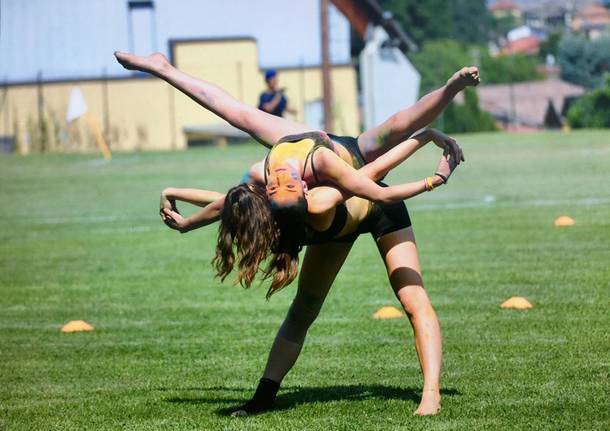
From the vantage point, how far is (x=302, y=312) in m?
6.88

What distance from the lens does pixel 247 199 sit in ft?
19.9

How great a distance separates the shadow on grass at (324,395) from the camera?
6.93 metres

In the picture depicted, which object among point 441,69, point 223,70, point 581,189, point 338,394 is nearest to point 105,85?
point 223,70

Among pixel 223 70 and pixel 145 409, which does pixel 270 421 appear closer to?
pixel 145 409

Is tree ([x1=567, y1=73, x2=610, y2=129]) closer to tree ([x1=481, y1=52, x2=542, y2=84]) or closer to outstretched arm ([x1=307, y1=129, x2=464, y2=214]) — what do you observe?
tree ([x1=481, y1=52, x2=542, y2=84])

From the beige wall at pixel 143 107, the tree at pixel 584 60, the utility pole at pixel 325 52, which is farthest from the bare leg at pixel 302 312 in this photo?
the tree at pixel 584 60

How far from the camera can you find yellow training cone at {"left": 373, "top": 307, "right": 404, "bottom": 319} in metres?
9.84

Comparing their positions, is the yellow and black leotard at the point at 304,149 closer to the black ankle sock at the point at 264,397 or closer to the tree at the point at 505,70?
the black ankle sock at the point at 264,397

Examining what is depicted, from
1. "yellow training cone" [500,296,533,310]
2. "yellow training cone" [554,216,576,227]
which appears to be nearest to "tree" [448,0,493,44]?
"yellow training cone" [554,216,576,227]

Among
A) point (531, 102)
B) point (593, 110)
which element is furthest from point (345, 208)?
point (531, 102)

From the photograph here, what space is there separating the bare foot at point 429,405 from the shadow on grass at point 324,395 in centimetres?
38

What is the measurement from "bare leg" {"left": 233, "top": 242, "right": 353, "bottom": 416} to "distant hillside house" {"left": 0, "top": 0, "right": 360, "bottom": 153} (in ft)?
138

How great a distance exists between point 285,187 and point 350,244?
74 centimetres

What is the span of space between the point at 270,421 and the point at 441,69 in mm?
63884
